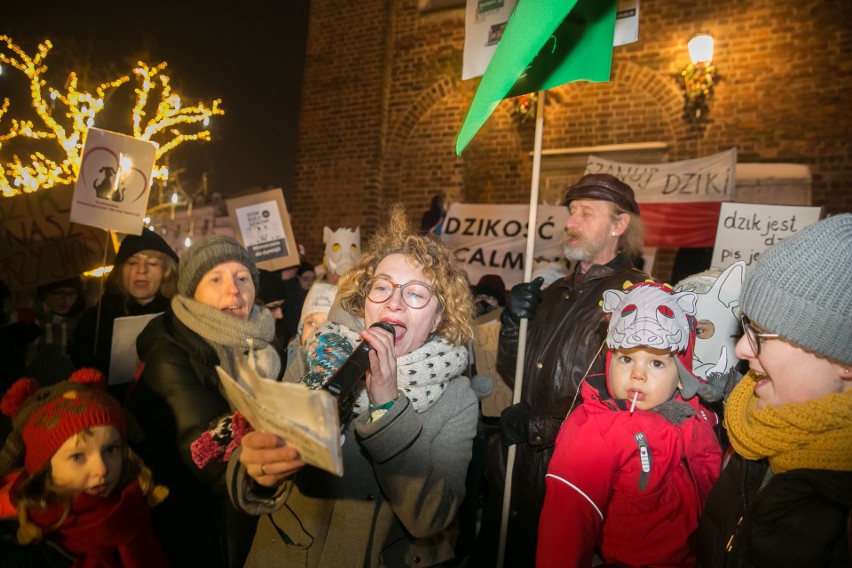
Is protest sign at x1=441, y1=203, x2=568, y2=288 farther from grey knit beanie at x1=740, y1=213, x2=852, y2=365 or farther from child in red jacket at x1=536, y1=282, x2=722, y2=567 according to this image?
grey knit beanie at x1=740, y1=213, x2=852, y2=365

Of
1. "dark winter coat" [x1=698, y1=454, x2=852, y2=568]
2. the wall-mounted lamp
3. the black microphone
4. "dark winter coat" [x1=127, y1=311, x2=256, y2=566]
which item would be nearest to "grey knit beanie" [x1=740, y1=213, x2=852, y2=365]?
"dark winter coat" [x1=698, y1=454, x2=852, y2=568]

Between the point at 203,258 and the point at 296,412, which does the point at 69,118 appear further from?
the point at 296,412

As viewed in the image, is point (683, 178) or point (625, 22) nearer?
point (625, 22)

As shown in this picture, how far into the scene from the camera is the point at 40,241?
457 cm

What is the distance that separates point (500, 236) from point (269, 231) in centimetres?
260

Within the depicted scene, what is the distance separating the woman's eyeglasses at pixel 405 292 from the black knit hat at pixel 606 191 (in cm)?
136

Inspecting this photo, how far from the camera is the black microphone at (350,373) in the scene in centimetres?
116

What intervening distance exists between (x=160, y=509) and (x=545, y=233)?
488cm

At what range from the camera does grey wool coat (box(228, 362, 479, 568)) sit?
1.56m

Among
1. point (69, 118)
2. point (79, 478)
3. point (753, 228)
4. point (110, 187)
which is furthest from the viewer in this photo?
point (69, 118)

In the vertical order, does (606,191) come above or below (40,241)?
above

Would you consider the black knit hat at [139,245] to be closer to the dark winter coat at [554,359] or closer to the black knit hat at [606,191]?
the dark winter coat at [554,359]

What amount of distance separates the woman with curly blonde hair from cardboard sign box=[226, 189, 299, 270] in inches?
136

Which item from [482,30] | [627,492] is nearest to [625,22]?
[482,30]
